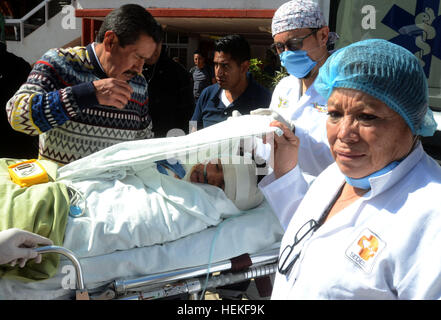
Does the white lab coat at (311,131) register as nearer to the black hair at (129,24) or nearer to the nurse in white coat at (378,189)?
the nurse in white coat at (378,189)

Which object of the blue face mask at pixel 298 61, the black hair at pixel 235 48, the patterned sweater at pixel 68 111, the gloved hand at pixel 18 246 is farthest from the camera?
the black hair at pixel 235 48

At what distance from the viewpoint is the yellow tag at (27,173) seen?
187 cm

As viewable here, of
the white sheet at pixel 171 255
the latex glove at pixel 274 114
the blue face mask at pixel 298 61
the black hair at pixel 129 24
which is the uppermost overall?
the black hair at pixel 129 24

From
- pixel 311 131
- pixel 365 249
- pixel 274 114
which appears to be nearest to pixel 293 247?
pixel 365 249

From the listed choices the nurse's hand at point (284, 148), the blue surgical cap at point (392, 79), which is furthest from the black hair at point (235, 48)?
the blue surgical cap at point (392, 79)

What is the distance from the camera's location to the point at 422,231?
3.74 ft

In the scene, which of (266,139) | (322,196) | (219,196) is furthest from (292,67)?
(322,196)

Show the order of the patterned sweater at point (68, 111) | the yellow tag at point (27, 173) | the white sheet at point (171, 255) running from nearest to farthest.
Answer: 1. the white sheet at point (171, 255)
2. the yellow tag at point (27, 173)
3. the patterned sweater at point (68, 111)

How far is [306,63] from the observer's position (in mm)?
2338

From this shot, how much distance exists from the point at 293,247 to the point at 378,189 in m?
0.39

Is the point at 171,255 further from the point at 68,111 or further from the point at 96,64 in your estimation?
the point at 96,64

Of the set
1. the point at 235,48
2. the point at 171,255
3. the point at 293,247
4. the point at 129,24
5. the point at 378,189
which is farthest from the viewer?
the point at 235,48

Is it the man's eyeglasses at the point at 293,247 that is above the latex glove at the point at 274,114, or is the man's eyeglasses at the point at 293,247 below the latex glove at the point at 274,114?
below

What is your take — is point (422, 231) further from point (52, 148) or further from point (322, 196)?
point (52, 148)
